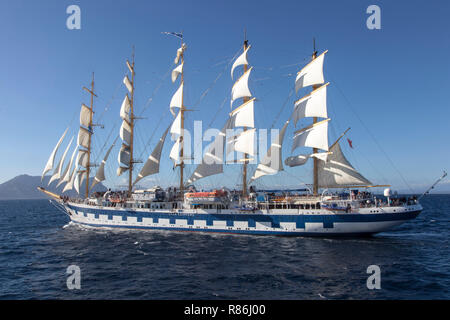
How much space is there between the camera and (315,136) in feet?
101

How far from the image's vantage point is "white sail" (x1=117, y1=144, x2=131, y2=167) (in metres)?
38.7

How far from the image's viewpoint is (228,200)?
2912 centimetres

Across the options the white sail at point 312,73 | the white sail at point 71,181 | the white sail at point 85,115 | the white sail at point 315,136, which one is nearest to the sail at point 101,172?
the white sail at point 71,181

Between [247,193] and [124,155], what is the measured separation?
817 inches

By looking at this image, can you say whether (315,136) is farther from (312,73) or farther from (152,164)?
(152,164)

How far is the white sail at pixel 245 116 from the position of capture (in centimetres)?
3338

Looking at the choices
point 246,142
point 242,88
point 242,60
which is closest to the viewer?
point 246,142

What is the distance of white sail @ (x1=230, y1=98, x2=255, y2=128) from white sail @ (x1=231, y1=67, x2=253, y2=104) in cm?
179

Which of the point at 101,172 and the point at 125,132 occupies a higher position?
the point at 125,132

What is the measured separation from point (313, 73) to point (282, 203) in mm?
17897

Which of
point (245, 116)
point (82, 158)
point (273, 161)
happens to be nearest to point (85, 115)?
point (82, 158)

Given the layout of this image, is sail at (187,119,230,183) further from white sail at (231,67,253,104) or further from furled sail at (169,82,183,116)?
furled sail at (169,82,183,116)

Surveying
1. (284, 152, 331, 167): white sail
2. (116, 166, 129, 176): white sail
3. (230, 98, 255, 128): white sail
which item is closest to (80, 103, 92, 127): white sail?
(116, 166, 129, 176): white sail
